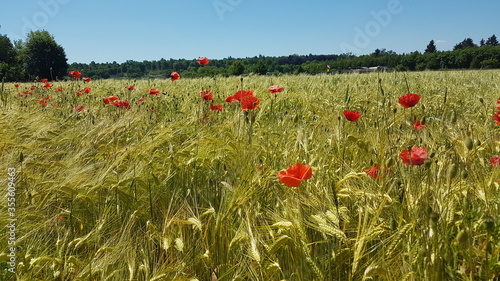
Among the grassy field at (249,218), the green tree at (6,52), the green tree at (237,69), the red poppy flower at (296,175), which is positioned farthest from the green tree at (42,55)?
the red poppy flower at (296,175)

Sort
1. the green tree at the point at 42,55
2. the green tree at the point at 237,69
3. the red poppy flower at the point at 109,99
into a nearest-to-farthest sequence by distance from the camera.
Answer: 1. the red poppy flower at the point at 109,99
2. the green tree at the point at 42,55
3. the green tree at the point at 237,69

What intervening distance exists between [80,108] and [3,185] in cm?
142

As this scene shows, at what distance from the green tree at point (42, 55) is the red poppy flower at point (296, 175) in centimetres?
3613

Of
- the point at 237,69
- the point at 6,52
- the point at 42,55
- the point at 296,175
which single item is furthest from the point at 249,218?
the point at 6,52

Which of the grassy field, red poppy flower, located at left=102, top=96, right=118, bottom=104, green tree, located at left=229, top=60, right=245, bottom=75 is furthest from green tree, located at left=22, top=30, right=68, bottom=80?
the grassy field

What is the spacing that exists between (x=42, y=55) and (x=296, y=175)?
4138 centimetres

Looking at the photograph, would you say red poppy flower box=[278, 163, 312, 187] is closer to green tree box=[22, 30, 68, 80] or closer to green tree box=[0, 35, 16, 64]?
green tree box=[22, 30, 68, 80]

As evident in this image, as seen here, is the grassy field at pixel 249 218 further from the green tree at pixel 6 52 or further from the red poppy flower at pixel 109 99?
the green tree at pixel 6 52

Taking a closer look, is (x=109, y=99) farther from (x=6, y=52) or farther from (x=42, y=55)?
(x=6, y=52)

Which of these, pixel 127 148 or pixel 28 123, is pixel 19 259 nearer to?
pixel 127 148

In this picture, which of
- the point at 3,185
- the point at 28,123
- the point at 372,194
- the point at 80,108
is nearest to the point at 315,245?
the point at 372,194

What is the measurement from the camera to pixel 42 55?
→ 3581 cm

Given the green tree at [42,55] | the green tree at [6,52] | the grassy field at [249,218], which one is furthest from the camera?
the green tree at [6,52]

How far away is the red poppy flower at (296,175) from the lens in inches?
41.8
